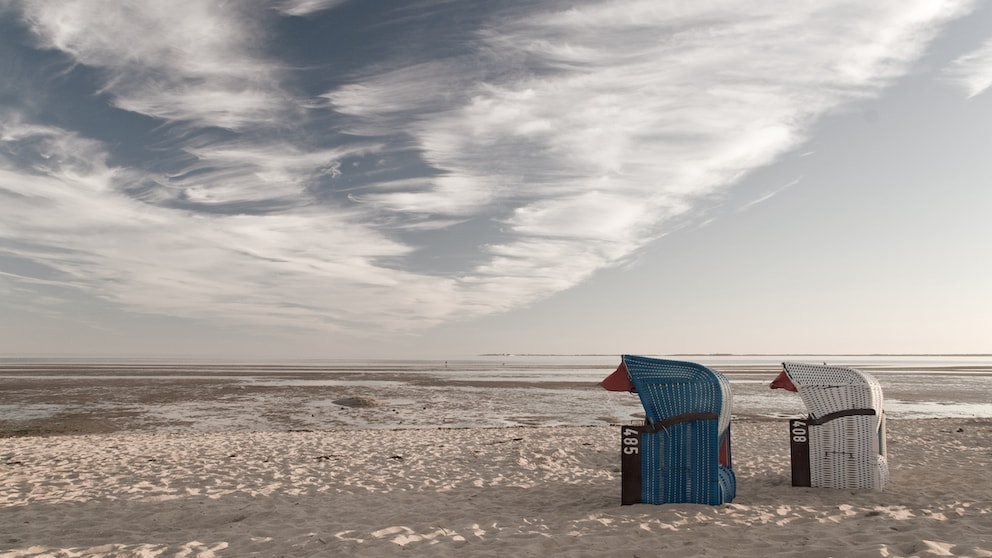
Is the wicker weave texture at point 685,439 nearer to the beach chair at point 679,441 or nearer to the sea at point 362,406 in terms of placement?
the beach chair at point 679,441

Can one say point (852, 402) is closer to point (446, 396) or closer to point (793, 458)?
point (793, 458)

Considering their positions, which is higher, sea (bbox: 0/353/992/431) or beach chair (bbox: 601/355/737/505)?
beach chair (bbox: 601/355/737/505)

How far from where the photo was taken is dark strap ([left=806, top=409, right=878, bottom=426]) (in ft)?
29.3

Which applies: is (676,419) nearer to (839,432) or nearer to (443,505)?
(839,432)

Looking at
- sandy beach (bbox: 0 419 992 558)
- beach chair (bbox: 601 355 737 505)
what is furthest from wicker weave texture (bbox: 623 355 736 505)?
sandy beach (bbox: 0 419 992 558)

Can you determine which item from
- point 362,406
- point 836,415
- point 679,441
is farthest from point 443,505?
point 362,406

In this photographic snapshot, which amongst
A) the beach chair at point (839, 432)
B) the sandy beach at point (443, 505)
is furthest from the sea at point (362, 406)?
the beach chair at point (839, 432)

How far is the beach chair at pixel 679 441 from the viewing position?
8.01 metres

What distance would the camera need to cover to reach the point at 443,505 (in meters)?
8.80

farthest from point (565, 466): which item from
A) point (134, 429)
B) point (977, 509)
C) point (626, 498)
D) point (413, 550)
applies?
point (134, 429)

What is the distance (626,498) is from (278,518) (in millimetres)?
5187

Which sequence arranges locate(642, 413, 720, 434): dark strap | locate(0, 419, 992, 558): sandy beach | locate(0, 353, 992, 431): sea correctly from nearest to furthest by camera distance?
locate(0, 419, 992, 558): sandy beach
locate(642, 413, 720, 434): dark strap
locate(0, 353, 992, 431): sea

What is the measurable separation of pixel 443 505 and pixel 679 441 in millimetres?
3828

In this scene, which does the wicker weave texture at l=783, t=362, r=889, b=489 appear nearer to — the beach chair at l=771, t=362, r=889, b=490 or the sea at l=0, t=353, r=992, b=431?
the beach chair at l=771, t=362, r=889, b=490
